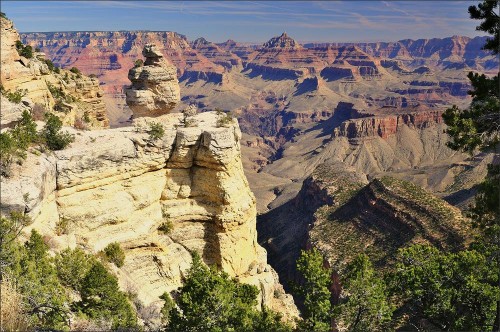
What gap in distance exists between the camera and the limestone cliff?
2805 centimetres

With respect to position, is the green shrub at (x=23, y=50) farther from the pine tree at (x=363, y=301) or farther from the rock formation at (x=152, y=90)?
the pine tree at (x=363, y=301)

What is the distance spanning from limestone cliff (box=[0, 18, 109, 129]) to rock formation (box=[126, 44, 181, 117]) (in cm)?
518

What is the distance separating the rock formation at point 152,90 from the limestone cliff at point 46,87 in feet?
17.0

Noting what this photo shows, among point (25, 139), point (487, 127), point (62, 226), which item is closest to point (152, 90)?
point (25, 139)

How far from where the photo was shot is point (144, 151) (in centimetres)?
2331

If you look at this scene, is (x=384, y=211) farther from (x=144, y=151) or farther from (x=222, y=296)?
(x=222, y=296)

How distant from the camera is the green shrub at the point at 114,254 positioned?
856 inches

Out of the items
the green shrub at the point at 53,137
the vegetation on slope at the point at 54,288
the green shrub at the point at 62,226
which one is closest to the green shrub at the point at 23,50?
the green shrub at the point at 53,137

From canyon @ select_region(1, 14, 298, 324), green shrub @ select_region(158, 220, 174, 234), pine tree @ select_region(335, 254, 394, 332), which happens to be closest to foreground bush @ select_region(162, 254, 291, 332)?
pine tree @ select_region(335, 254, 394, 332)

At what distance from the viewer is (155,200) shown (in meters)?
24.1

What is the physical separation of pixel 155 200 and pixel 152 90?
37.9ft

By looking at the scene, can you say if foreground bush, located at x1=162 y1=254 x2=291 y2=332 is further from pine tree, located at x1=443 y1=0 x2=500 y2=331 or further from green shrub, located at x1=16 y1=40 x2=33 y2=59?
green shrub, located at x1=16 y1=40 x2=33 y2=59

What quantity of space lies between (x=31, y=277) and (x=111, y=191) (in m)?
8.67

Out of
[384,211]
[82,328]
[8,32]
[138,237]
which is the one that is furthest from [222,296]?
[384,211]
